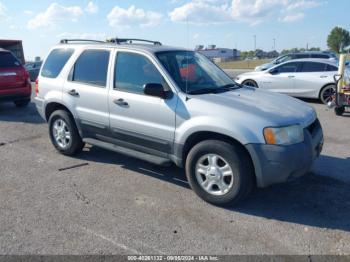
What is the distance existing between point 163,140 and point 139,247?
1561 mm

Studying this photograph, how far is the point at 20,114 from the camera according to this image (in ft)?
33.8

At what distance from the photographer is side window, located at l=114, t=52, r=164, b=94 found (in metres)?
4.73

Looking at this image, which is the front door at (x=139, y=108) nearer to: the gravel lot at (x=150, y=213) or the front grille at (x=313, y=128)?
the gravel lot at (x=150, y=213)

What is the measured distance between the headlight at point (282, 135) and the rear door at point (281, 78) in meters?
8.34

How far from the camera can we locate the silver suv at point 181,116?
155 inches

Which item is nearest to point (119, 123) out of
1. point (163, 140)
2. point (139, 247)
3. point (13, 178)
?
point (163, 140)

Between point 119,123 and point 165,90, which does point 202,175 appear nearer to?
A: point 165,90

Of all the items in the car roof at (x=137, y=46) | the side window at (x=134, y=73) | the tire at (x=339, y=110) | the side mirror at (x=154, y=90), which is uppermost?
the car roof at (x=137, y=46)

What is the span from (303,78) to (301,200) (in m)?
8.02

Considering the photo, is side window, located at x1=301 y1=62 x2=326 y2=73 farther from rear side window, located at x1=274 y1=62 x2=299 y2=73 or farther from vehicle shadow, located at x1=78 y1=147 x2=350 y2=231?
vehicle shadow, located at x1=78 y1=147 x2=350 y2=231

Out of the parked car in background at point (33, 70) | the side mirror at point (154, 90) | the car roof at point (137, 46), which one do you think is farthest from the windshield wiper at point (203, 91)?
the parked car in background at point (33, 70)

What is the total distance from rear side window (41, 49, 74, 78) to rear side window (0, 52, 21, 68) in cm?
482

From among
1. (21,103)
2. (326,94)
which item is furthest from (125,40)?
(326,94)

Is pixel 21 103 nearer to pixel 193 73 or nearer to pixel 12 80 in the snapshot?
pixel 12 80
